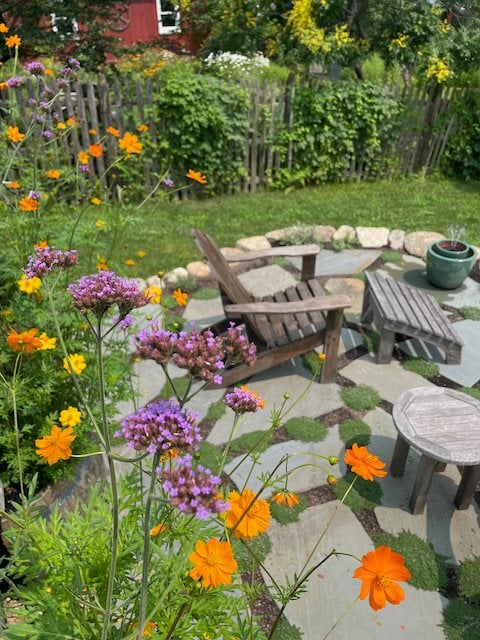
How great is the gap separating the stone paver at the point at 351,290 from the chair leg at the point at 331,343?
2.85 ft

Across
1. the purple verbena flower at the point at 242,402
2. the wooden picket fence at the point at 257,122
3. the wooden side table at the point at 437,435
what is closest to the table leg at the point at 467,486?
the wooden side table at the point at 437,435

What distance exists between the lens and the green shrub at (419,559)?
7.83 feet

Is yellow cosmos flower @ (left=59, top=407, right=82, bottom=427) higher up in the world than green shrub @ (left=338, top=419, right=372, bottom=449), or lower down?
higher up

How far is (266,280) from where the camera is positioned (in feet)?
16.0

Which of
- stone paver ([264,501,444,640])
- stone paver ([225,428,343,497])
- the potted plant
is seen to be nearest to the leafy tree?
the potted plant

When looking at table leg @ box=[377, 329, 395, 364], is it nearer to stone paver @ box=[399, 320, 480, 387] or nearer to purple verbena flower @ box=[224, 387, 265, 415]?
stone paver @ box=[399, 320, 480, 387]

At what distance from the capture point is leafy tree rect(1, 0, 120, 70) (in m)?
6.55

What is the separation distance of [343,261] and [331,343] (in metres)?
1.92

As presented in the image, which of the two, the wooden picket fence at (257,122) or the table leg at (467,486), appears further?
the wooden picket fence at (257,122)

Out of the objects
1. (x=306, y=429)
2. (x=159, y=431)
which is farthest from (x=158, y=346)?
(x=306, y=429)

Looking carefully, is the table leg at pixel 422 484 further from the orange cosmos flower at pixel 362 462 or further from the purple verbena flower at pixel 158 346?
the purple verbena flower at pixel 158 346

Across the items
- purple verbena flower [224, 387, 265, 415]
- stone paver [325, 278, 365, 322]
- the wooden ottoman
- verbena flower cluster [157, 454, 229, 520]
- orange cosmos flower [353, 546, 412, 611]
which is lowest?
stone paver [325, 278, 365, 322]

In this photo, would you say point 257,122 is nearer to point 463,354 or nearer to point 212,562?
point 463,354

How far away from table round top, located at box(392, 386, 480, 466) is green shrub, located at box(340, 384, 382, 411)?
572mm
